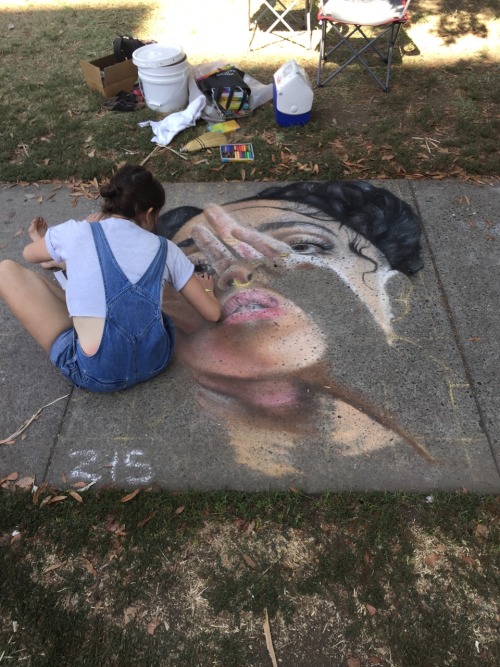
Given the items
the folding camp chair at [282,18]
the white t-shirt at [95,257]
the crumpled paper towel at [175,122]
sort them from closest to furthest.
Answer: the white t-shirt at [95,257]
the crumpled paper towel at [175,122]
the folding camp chair at [282,18]

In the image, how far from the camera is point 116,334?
7.74ft

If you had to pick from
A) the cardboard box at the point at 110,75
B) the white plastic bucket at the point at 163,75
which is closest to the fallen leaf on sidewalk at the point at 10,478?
the white plastic bucket at the point at 163,75

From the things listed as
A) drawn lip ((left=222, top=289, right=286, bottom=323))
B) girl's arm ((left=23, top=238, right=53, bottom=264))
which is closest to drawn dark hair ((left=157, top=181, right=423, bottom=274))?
drawn lip ((left=222, top=289, right=286, bottom=323))

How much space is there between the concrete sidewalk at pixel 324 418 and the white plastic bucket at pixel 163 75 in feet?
8.71

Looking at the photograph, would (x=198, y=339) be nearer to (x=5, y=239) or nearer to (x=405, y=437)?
(x=405, y=437)

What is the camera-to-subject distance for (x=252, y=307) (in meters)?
3.13

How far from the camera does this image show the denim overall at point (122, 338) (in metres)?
2.29

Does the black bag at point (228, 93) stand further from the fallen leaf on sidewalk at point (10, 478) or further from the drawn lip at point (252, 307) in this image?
the fallen leaf on sidewalk at point (10, 478)

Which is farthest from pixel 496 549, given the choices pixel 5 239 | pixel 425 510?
pixel 5 239

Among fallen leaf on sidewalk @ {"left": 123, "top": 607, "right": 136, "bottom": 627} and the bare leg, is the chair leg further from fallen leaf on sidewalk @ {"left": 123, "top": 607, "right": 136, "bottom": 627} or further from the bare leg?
fallen leaf on sidewalk @ {"left": 123, "top": 607, "right": 136, "bottom": 627}

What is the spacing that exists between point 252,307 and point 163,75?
285 cm

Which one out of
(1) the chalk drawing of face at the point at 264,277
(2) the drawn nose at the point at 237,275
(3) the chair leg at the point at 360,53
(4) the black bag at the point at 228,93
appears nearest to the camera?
(1) the chalk drawing of face at the point at 264,277

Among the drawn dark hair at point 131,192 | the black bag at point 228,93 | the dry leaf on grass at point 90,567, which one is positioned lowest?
the dry leaf on grass at point 90,567

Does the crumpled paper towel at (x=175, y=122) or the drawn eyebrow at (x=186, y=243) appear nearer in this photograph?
the drawn eyebrow at (x=186, y=243)
